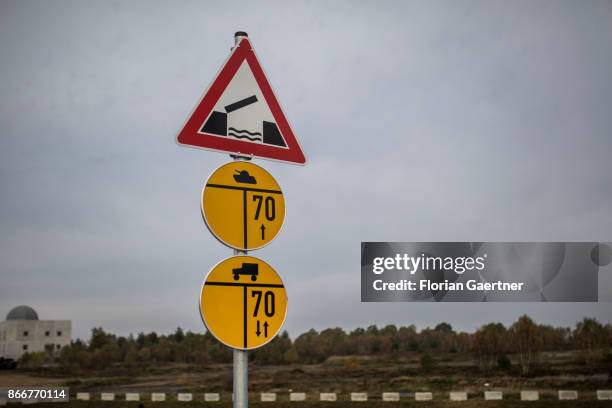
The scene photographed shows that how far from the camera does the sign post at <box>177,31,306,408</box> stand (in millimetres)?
3867

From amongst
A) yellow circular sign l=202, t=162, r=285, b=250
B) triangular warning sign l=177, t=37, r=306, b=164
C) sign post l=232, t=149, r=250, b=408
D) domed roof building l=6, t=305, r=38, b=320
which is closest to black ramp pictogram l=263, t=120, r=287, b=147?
triangular warning sign l=177, t=37, r=306, b=164

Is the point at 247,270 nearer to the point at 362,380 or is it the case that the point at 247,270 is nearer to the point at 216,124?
the point at 216,124

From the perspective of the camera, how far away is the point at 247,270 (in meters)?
3.98

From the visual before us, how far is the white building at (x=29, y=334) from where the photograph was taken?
370 ft

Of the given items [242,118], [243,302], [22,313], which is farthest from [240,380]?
[22,313]

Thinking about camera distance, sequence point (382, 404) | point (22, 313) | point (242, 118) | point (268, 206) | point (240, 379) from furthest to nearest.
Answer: point (22, 313)
point (382, 404)
point (242, 118)
point (268, 206)
point (240, 379)

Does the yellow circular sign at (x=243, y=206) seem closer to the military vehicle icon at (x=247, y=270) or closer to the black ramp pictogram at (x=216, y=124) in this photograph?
the military vehicle icon at (x=247, y=270)

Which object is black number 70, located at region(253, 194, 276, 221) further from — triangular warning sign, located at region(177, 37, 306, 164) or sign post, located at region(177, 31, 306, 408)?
triangular warning sign, located at region(177, 37, 306, 164)

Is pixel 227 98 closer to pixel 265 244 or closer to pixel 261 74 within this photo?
pixel 261 74

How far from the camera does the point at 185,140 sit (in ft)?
13.4

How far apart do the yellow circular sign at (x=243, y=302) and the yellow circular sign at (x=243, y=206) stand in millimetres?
141

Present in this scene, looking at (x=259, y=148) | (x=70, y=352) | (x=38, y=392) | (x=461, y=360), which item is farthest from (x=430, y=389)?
(x=70, y=352)

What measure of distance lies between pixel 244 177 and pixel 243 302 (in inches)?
30.1

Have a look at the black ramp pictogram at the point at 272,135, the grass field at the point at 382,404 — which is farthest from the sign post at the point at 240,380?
the grass field at the point at 382,404
